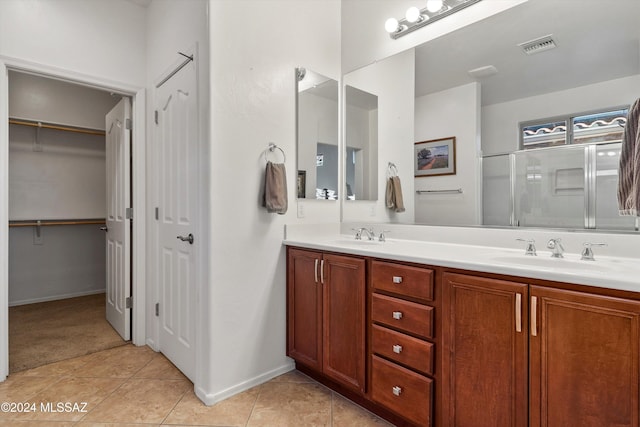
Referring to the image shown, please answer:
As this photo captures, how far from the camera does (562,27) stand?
63.4 inches

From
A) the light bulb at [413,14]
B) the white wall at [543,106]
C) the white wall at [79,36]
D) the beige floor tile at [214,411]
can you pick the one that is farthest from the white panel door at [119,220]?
the white wall at [543,106]

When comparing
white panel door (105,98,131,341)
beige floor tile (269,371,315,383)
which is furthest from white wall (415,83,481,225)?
white panel door (105,98,131,341)

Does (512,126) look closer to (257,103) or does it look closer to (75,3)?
(257,103)

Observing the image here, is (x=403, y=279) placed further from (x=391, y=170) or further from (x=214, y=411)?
(x=214, y=411)

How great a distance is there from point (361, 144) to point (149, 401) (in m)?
2.14

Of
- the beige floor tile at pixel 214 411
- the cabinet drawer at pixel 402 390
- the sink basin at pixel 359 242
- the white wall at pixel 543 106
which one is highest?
the white wall at pixel 543 106

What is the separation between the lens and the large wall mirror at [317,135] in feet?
7.61

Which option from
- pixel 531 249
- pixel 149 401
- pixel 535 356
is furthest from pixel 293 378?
pixel 531 249

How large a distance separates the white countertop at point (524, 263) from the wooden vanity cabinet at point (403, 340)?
9 centimetres

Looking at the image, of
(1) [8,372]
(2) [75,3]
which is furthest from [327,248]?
(2) [75,3]

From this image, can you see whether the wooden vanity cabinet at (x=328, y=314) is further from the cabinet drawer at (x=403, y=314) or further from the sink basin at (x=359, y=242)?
the sink basin at (x=359, y=242)

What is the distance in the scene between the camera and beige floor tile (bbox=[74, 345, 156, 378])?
7.15 ft

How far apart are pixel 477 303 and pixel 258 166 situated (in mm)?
1413

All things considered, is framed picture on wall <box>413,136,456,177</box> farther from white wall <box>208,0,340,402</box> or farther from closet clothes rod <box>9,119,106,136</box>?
closet clothes rod <box>9,119,106,136</box>
